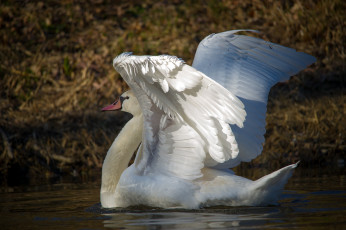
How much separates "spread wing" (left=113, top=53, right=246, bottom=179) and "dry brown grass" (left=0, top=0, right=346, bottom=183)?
3065 mm

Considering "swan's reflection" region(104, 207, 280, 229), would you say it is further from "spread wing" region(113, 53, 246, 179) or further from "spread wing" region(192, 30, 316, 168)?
"spread wing" region(192, 30, 316, 168)

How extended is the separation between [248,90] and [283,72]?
44cm

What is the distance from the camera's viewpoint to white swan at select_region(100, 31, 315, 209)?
4.21m

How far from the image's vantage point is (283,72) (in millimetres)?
5898

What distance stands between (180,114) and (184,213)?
2.81 ft

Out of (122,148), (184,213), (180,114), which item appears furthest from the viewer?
(122,148)

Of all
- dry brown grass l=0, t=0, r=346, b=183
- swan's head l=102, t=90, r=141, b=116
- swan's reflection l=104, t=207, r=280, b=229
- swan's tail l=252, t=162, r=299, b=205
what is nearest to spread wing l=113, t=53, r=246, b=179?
swan's tail l=252, t=162, r=299, b=205

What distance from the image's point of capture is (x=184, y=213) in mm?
4930

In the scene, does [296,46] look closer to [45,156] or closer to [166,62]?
[45,156]

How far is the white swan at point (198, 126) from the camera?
→ 4.21 m

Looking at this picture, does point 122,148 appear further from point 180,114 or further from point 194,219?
point 194,219

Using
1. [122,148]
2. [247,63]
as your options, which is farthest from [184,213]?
[247,63]

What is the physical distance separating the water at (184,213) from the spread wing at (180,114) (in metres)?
0.46

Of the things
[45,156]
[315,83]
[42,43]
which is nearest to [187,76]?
[45,156]
